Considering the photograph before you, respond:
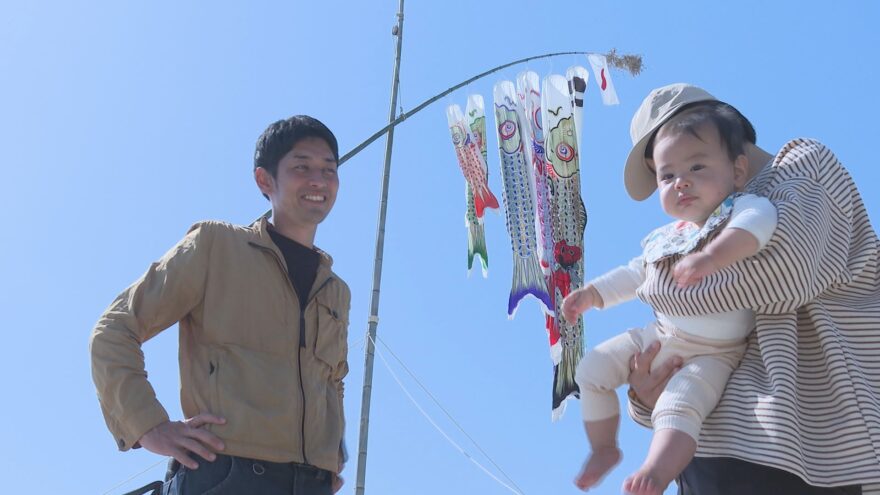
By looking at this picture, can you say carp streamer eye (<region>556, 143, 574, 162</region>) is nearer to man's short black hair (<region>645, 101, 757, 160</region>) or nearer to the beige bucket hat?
the beige bucket hat

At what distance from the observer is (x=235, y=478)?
2.52 m

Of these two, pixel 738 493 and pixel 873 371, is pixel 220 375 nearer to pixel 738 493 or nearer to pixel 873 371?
pixel 738 493

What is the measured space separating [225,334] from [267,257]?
28 centimetres

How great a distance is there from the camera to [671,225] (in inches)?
94.7

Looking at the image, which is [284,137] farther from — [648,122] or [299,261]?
[648,122]

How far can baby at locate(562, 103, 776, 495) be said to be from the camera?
2037 millimetres

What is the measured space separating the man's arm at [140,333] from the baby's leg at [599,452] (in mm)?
877

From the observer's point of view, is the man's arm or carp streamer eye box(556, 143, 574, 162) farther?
carp streamer eye box(556, 143, 574, 162)

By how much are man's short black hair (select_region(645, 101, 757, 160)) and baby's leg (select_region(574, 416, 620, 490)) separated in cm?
64

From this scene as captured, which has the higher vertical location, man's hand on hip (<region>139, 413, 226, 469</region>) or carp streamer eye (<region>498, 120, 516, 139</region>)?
carp streamer eye (<region>498, 120, 516, 139</region>)

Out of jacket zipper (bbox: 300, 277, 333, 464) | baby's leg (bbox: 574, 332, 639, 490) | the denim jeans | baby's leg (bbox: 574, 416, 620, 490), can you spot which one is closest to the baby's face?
baby's leg (bbox: 574, 332, 639, 490)

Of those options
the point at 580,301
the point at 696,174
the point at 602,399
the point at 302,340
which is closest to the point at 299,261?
the point at 302,340

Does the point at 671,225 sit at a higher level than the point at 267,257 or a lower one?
lower

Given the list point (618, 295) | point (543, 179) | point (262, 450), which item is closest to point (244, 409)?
point (262, 450)
